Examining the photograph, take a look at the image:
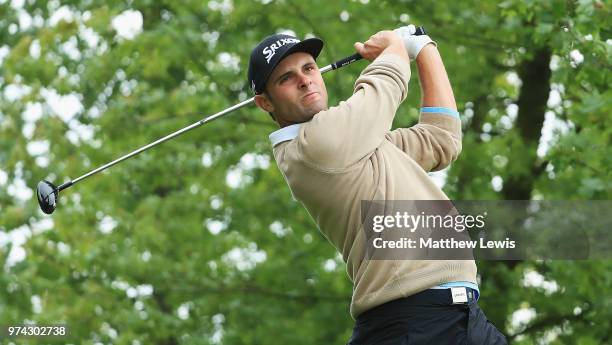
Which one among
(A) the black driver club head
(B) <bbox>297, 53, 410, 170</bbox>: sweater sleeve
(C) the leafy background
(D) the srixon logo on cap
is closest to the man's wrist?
(B) <bbox>297, 53, 410, 170</bbox>: sweater sleeve

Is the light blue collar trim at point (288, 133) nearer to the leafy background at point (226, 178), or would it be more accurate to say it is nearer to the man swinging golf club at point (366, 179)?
the man swinging golf club at point (366, 179)

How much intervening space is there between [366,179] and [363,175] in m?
0.02

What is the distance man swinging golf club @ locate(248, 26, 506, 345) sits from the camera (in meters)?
3.36

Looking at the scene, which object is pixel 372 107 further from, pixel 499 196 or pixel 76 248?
pixel 76 248

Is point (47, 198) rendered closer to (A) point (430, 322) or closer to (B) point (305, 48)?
(B) point (305, 48)

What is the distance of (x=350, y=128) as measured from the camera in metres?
3.38

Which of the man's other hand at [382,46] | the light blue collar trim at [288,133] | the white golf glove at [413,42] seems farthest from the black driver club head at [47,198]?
the white golf glove at [413,42]

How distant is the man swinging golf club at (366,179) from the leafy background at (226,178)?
359 cm

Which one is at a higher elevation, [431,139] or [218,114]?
[431,139]

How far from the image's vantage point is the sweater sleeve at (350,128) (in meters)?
3.38

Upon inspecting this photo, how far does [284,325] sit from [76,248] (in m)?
2.28

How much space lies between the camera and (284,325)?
9.07m

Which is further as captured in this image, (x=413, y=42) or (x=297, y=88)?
(x=413, y=42)

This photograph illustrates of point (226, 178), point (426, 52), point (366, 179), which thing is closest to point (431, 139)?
point (426, 52)
